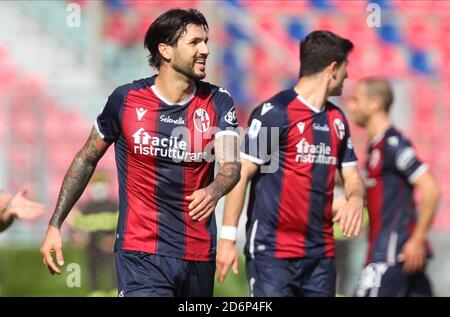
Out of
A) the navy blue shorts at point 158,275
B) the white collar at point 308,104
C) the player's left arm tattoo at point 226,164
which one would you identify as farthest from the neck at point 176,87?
the white collar at point 308,104

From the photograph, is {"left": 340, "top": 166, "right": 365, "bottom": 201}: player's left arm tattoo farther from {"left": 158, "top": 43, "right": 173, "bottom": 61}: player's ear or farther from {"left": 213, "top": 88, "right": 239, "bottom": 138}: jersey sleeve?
{"left": 158, "top": 43, "right": 173, "bottom": 61}: player's ear

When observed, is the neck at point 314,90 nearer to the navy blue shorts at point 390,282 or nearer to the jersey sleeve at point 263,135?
the jersey sleeve at point 263,135

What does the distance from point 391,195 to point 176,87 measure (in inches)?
96.4

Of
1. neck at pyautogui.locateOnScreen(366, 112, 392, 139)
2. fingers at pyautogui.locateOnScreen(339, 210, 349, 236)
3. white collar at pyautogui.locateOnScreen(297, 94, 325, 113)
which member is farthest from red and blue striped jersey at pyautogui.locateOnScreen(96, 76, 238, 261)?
neck at pyautogui.locateOnScreen(366, 112, 392, 139)

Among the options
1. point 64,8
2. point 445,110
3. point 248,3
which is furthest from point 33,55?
point 445,110

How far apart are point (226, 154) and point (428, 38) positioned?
33.2ft

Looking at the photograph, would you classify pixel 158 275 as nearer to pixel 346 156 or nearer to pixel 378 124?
pixel 346 156

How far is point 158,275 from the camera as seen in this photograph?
5926mm

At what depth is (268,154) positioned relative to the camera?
23.5 ft

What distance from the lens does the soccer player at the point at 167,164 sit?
235 inches

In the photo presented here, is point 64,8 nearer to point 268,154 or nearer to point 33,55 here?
point 33,55

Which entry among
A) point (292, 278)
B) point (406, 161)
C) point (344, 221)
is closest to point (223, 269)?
point (292, 278)

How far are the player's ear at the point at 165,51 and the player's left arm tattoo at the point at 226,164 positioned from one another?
0.64 metres

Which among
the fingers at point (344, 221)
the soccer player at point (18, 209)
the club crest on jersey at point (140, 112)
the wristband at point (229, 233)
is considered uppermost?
the club crest on jersey at point (140, 112)
